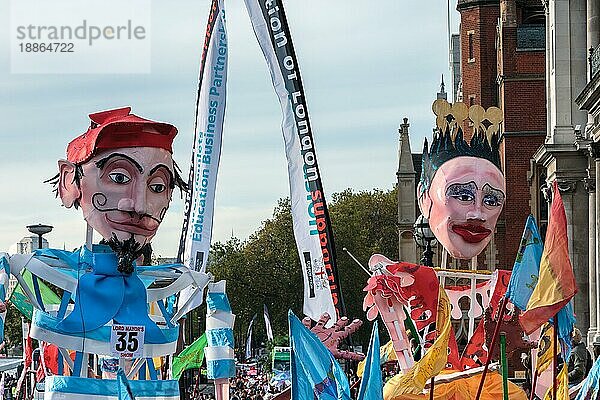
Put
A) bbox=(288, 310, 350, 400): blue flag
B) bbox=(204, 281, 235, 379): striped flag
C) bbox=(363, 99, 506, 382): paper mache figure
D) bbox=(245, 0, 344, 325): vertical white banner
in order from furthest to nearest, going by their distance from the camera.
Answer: bbox=(245, 0, 344, 325): vertical white banner, bbox=(363, 99, 506, 382): paper mache figure, bbox=(204, 281, 235, 379): striped flag, bbox=(288, 310, 350, 400): blue flag

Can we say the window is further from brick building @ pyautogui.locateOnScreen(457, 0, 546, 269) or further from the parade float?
the parade float

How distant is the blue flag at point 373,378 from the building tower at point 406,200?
51059 mm

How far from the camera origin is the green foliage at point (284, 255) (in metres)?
77.1

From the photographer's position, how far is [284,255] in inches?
3206

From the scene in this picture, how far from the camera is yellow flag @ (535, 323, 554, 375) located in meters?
15.7

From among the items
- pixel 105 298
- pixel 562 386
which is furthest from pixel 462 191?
pixel 105 298

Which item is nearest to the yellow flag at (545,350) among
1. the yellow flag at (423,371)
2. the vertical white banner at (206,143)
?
the yellow flag at (423,371)

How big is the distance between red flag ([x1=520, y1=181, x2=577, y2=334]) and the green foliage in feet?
187

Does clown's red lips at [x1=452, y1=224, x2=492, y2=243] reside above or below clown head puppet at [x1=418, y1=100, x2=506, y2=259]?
below

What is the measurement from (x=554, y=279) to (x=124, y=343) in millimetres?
3692

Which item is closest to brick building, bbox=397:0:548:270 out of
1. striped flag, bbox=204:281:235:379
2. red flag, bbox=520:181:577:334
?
red flag, bbox=520:181:577:334

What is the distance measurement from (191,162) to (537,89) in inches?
1297

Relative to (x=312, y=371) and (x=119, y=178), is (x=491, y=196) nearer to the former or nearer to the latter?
(x=119, y=178)

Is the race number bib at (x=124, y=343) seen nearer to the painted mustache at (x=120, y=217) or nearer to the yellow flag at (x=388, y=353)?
the painted mustache at (x=120, y=217)
